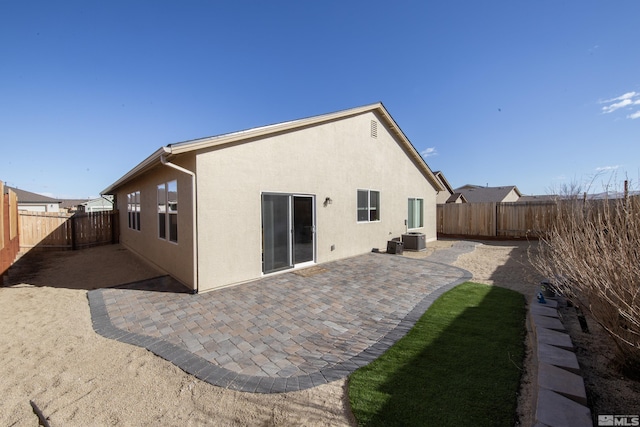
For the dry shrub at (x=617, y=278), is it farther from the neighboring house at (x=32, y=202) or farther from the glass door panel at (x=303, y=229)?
the neighboring house at (x=32, y=202)

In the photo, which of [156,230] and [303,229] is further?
[156,230]

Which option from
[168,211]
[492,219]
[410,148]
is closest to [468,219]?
[492,219]

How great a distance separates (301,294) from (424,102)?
12.8m

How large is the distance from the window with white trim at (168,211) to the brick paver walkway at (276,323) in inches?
71.8

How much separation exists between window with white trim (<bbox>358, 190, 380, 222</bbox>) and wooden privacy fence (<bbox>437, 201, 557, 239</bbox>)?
30.4 feet

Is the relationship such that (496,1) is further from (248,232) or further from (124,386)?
(124,386)

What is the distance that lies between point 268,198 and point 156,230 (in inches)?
175

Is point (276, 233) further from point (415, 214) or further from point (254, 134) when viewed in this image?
point (415, 214)

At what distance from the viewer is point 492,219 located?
16125mm

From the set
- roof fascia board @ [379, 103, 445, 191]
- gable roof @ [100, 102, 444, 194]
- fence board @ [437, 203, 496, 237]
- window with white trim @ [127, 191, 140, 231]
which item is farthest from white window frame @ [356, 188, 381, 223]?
window with white trim @ [127, 191, 140, 231]

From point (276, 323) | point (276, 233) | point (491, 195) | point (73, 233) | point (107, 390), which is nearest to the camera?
point (107, 390)

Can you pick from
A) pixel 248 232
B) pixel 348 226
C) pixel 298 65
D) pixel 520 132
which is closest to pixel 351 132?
pixel 348 226

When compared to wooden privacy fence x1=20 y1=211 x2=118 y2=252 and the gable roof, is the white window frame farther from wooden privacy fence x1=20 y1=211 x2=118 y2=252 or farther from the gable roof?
wooden privacy fence x1=20 y1=211 x2=118 y2=252

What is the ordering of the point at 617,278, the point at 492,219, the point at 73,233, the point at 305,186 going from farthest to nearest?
the point at 492,219 < the point at 73,233 < the point at 305,186 < the point at 617,278
